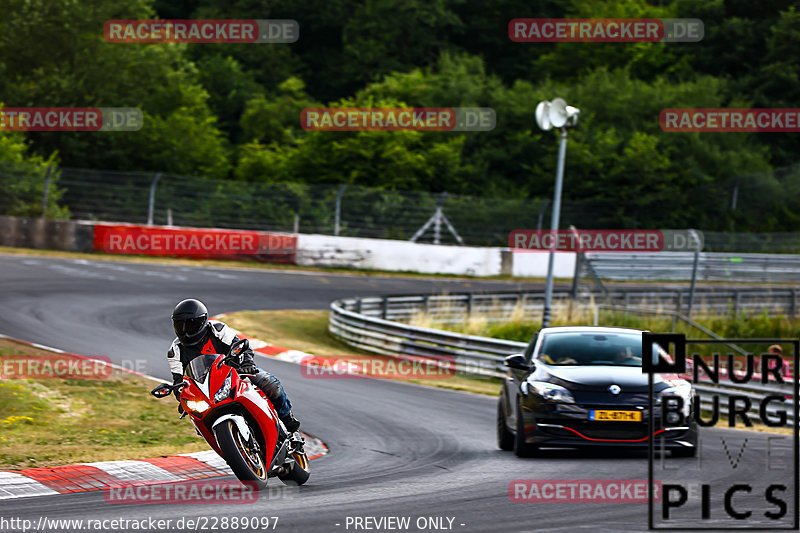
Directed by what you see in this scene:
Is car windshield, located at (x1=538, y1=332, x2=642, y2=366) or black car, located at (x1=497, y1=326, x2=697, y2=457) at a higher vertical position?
car windshield, located at (x1=538, y1=332, x2=642, y2=366)

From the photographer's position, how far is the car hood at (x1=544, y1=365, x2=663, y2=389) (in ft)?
33.6

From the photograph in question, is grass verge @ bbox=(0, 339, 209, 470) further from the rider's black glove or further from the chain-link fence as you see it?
the chain-link fence

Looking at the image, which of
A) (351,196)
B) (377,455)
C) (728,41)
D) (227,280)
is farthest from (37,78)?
→ (377,455)

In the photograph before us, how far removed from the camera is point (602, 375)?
10430 millimetres

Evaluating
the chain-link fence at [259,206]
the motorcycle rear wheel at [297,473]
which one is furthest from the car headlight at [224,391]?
the chain-link fence at [259,206]

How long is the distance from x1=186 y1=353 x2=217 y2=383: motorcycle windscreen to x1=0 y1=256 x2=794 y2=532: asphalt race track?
3.10 ft

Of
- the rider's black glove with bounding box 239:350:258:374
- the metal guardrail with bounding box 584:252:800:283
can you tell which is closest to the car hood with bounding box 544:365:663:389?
the rider's black glove with bounding box 239:350:258:374

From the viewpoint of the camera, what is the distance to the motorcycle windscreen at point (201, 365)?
24.3 feet

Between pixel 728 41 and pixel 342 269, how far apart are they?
3236 cm

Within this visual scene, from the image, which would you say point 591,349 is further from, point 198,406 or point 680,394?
point 198,406

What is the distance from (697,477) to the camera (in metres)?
9.37

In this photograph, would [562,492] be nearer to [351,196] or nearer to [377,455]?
[377,455]

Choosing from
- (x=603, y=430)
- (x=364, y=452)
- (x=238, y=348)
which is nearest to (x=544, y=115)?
(x=364, y=452)

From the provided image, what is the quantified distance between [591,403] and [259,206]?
2424cm
